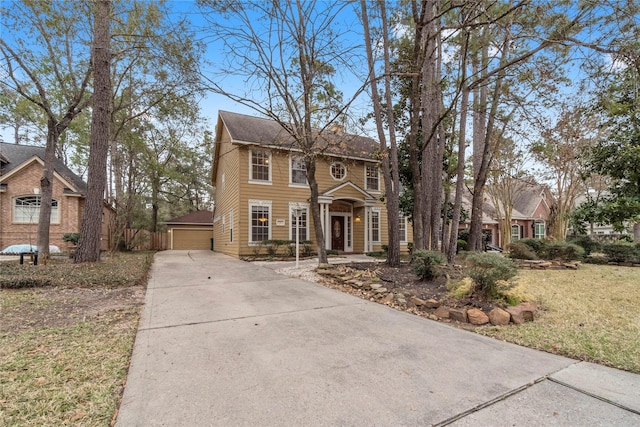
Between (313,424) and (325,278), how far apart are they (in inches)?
236

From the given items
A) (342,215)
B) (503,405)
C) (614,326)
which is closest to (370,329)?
(503,405)

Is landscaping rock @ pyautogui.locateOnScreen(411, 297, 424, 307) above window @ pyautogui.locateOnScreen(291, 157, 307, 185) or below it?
below

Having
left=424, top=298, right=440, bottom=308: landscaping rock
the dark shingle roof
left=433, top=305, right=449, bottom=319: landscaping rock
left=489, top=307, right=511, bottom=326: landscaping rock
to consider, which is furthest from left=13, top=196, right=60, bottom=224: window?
left=489, top=307, right=511, bottom=326: landscaping rock

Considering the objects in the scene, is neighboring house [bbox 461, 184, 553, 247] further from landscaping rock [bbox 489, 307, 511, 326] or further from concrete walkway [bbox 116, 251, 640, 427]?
concrete walkway [bbox 116, 251, 640, 427]

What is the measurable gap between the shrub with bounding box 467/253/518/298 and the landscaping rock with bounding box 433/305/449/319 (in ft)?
2.38

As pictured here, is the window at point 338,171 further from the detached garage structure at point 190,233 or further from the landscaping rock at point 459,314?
the detached garage structure at point 190,233

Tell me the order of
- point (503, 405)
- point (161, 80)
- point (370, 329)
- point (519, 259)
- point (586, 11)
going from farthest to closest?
point (161, 80) < point (519, 259) < point (586, 11) < point (370, 329) < point (503, 405)

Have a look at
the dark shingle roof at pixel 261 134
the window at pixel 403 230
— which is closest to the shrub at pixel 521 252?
the window at pixel 403 230

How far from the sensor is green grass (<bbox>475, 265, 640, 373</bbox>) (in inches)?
129

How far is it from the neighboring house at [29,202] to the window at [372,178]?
529 inches

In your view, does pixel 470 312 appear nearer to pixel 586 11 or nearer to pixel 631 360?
pixel 631 360

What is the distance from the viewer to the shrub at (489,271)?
15.9 feet

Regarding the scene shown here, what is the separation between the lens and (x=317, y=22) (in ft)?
27.1

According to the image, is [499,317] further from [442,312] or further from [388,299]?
[388,299]
